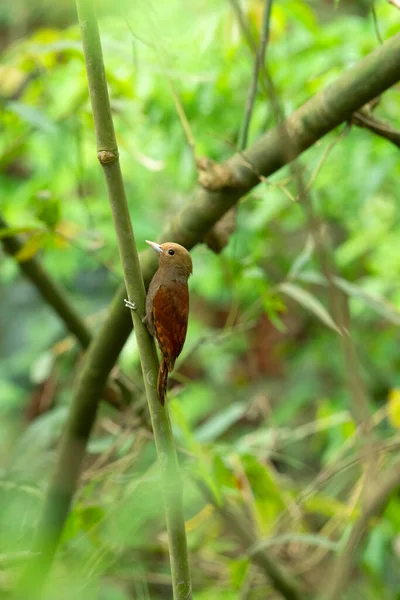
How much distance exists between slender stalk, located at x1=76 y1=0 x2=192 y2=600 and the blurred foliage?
0.20ft

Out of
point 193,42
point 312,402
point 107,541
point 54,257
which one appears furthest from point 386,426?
point 107,541

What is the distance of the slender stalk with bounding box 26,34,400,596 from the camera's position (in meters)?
0.94

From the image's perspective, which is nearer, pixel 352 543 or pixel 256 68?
pixel 352 543

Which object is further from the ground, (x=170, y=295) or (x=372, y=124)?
(x=372, y=124)

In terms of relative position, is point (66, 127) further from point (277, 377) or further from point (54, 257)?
point (277, 377)

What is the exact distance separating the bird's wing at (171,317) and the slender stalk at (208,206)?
6cm

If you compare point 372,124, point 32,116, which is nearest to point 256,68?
point 372,124

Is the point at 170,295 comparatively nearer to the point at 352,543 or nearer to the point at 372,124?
the point at 372,124

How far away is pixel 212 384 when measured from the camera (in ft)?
15.0

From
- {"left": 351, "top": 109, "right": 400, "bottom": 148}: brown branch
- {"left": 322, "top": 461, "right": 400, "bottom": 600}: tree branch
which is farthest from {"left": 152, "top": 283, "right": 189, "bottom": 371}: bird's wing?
{"left": 322, "top": 461, "right": 400, "bottom": 600}: tree branch

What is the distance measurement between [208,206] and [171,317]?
0.56ft

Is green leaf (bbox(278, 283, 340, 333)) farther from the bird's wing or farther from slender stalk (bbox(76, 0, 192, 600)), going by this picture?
slender stalk (bbox(76, 0, 192, 600))

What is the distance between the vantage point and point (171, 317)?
3.52ft

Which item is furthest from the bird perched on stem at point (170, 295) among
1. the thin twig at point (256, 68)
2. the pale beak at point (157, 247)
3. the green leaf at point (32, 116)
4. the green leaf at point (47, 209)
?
the green leaf at point (32, 116)
